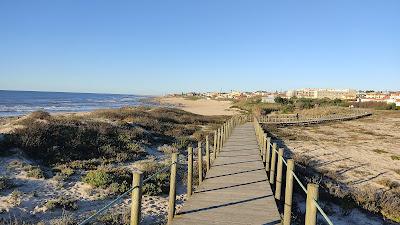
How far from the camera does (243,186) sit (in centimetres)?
920

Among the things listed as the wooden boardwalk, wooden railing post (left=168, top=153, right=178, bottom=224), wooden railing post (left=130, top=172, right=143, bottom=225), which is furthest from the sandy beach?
wooden railing post (left=130, top=172, right=143, bottom=225)

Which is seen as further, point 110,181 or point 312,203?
point 110,181

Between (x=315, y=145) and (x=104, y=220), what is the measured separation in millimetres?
18561

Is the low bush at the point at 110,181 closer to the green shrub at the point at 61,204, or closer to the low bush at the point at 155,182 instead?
the low bush at the point at 155,182

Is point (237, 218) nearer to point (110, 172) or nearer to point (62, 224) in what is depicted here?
point (62, 224)

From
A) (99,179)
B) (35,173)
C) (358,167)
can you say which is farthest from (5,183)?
(358,167)

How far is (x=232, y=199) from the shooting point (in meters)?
7.96

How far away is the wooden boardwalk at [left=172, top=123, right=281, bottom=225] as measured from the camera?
668cm

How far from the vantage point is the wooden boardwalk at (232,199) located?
6.68 m

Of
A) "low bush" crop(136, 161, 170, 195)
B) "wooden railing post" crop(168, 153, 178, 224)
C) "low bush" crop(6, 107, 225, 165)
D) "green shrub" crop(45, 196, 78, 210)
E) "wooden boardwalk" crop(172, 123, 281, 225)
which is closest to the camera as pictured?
"wooden boardwalk" crop(172, 123, 281, 225)

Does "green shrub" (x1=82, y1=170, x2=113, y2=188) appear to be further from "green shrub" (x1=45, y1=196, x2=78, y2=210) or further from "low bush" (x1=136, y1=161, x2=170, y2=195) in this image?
"green shrub" (x1=45, y1=196, x2=78, y2=210)


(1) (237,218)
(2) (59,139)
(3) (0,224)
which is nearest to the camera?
(1) (237,218)

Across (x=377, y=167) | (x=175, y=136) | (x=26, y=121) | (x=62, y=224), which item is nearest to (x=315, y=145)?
(x=377, y=167)

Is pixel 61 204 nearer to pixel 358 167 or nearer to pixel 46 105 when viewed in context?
pixel 358 167
